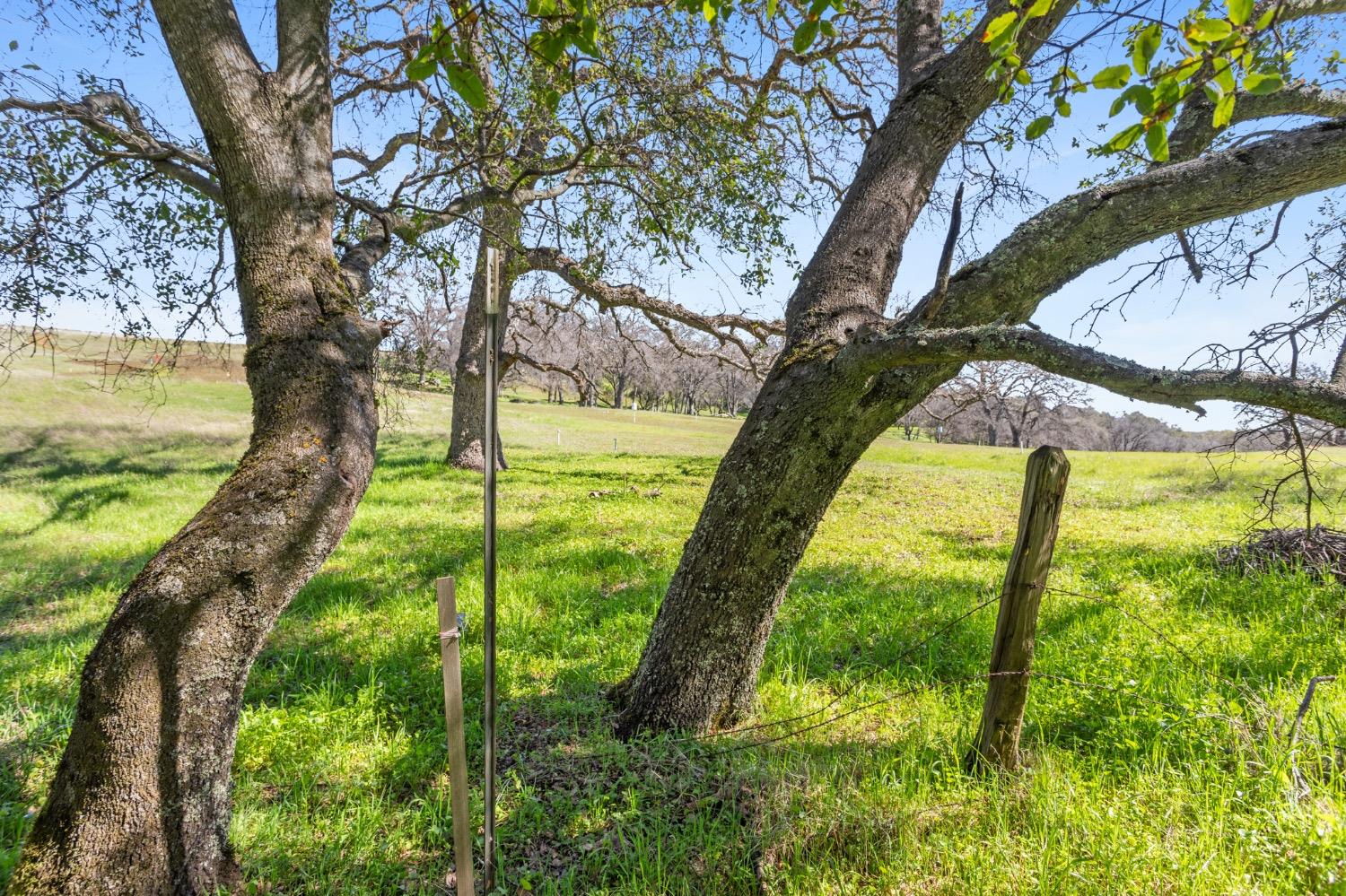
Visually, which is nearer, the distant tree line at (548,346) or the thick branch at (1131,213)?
the thick branch at (1131,213)

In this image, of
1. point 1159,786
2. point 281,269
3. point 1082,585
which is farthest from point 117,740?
point 1082,585

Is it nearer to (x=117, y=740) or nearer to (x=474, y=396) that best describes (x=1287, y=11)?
(x=117, y=740)

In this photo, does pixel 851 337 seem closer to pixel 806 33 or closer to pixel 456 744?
pixel 806 33

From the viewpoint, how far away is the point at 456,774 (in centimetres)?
212

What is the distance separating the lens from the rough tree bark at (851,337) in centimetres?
263

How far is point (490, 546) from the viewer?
226cm

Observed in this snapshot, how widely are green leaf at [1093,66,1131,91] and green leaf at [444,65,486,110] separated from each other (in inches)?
73.1

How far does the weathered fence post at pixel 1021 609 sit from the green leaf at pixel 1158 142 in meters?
1.53

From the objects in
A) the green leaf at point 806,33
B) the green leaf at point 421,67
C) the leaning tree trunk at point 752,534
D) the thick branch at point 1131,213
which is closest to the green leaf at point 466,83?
the green leaf at point 421,67

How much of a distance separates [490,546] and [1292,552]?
7831 millimetres

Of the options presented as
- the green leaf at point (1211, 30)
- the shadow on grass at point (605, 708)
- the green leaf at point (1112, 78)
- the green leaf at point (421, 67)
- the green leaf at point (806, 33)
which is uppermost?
the green leaf at point (806, 33)

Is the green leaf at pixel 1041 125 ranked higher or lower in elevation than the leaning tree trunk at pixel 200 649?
higher

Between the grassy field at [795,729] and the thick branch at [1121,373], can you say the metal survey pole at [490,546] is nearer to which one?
the grassy field at [795,729]

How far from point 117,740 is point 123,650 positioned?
0.33 m
